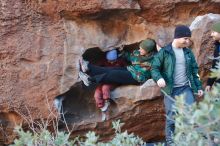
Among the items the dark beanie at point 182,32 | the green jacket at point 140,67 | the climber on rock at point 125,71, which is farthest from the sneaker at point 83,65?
the dark beanie at point 182,32

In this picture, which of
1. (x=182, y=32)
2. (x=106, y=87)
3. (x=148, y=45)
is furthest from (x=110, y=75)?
(x=182, y=32)

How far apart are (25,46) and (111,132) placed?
1.20m

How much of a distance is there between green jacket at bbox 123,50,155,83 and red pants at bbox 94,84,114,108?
0.85ft

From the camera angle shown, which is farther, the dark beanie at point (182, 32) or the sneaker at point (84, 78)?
the sneaker at point (84, 78)

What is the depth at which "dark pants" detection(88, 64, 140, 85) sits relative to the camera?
4066 mm

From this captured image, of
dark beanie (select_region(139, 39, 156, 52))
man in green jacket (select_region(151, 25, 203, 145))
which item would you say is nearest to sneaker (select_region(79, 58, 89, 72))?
dark beanie (select_region(139, 39, 156, 52))

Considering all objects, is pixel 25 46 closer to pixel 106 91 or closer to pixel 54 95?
pixel 54 95

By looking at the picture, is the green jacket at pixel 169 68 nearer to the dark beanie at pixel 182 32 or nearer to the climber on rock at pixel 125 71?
the dark beanie at pixel 182 32

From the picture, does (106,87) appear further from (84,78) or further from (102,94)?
(84,78)

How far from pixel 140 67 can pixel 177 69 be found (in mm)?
593

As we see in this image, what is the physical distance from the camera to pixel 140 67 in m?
4.05

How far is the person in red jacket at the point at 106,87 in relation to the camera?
163 inches

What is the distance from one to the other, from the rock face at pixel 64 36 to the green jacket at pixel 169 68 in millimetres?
562

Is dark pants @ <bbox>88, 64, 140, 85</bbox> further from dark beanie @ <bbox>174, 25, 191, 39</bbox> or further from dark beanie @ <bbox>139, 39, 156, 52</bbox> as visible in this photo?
dark beanie @ <bbox>174, 25, 191, 39</bbox>
